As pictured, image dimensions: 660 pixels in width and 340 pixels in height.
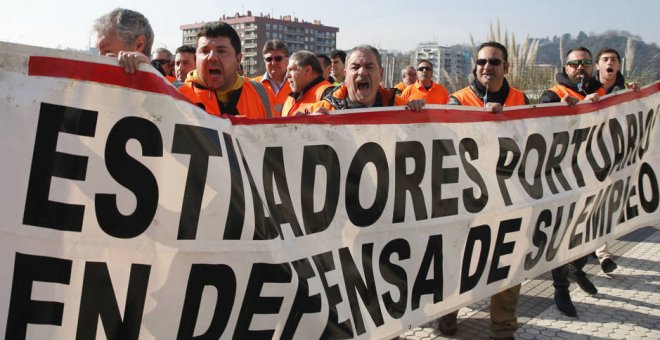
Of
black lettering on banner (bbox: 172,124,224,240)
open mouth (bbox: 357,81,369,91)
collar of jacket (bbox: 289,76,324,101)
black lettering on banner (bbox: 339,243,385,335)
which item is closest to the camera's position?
black lettering on banner (bbox: 172,124,224,240)

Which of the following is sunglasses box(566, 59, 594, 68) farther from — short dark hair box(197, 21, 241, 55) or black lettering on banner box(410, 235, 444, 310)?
short dark hair box(197, 21, 241, 55)

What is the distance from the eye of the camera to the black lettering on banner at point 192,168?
6.95 ft

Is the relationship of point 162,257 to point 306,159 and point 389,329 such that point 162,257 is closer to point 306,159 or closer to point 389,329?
point 306,159

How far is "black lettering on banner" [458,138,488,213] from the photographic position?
3.19 meters

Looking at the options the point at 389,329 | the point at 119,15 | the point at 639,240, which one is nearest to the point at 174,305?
the point at 389,329

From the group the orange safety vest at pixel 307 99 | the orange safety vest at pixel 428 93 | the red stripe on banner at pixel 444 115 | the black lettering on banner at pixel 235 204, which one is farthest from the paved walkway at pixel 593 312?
the orange safety vest at pixel 428 93

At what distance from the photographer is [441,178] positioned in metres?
3.10

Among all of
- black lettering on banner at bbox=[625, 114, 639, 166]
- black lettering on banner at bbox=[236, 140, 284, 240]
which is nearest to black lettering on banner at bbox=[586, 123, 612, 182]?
black lettering on banner at bbox=[625, 114, 639, 166]

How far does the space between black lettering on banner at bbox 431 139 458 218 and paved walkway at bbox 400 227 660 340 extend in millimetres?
1232

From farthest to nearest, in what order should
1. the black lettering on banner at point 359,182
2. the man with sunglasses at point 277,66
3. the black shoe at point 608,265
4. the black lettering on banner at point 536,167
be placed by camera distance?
the man with sunglasses at point 277,66 → the black shoe at point 608,265 → the black lettering on banner at point 536,167 → the black lettering on banner at point 359,182

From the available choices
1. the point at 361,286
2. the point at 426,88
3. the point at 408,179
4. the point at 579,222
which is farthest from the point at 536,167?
the point at 426,88

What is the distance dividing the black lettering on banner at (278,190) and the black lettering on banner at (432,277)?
0.81 metres

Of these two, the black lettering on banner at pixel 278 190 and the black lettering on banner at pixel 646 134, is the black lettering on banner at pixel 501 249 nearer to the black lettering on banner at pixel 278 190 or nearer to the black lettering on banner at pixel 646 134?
the black lettering on banner at pixel 278 190

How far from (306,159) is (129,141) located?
2.80 feet
